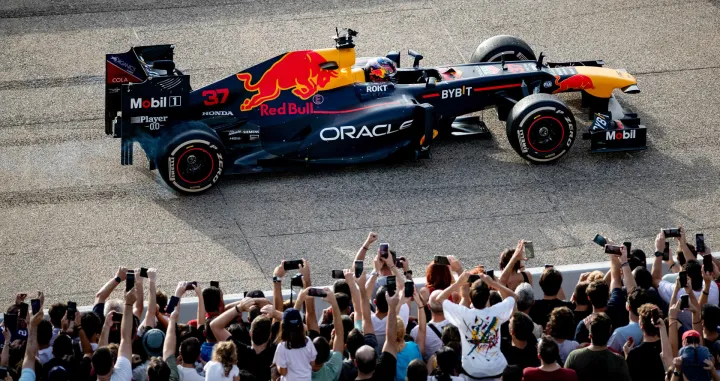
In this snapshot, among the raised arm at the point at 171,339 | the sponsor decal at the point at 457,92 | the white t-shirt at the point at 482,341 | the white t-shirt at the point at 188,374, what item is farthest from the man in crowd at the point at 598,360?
the sponsor decal at the point at 457,92

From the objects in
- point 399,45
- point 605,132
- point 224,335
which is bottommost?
point 224,335

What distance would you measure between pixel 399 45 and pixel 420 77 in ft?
10.4

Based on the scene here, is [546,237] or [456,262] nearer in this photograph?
[456,262]

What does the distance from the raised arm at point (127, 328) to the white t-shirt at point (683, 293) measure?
4.26m

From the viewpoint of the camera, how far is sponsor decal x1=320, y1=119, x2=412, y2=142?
1502cm

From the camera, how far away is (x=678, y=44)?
1905 cm

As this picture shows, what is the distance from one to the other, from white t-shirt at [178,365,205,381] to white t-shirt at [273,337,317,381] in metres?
0.58

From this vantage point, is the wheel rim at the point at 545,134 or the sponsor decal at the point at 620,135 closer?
the wheel rim at the point at 545,134

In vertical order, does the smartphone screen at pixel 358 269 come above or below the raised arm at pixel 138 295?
above

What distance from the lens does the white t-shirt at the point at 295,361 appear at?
848cm

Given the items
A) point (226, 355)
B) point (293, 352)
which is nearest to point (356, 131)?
point (293, 352)

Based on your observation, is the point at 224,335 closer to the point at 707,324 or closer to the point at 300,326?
the point at 300,326

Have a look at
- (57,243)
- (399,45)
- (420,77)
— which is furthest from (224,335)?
(399,45)

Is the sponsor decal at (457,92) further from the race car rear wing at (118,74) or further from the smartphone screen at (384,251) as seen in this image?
the smartphone screen at (384,251)
